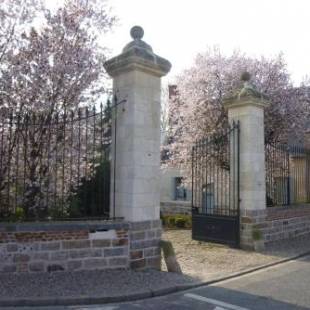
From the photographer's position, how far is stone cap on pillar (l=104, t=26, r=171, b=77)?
7.04 metres

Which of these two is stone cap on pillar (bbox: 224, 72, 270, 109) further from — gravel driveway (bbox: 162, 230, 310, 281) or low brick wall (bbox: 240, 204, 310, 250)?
gravel driveway (bbox: 162, 230, 310, 281)

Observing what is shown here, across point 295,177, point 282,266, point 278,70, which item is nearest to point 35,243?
point 282,266

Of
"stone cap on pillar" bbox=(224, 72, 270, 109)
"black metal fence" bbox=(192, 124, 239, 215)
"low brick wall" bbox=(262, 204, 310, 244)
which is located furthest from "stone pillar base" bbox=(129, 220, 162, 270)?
"stone cap on pillar" bbox=(224, 72, 270, 109)

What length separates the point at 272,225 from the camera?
10.6m

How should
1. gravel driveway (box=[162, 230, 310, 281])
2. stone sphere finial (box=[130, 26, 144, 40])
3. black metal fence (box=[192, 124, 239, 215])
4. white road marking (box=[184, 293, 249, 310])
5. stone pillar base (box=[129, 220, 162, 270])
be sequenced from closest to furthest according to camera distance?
1. white road marking (box=[184, 293, 249, 310])
2. stone pillar base (box=[129, 220, 162, 270])
3. stone sphere finial (box=[130, 26, 144, 40])
4. gravel driveway (box=[162, 230, 310, 281])
5. black metal fence (box=[192, 124, 239, 215])

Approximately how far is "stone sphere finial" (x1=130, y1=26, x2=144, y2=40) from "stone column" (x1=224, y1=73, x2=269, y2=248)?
3.71 m

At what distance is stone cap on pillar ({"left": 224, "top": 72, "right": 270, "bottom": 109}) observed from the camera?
10.1m

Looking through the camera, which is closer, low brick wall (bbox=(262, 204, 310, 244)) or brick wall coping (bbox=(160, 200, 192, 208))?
low brick wall (bbox=(262, 204, 310, 244))

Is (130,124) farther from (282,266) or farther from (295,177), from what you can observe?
(295,177)

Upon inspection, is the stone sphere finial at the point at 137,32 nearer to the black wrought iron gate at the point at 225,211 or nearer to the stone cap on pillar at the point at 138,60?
the stone cap on pillar at the point at 138,60

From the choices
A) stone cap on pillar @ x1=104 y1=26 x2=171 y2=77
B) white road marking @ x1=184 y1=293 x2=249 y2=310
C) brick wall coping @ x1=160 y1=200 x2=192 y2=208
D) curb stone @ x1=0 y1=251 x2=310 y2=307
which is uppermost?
stone cap on pillar @ x1=104 y1=26 x2=171 y2=77

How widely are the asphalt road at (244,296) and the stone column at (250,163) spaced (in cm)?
268

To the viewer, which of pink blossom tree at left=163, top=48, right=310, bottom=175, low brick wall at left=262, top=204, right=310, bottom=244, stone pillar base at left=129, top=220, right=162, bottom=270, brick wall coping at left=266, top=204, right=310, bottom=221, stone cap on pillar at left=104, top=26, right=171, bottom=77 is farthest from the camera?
pink blossom tree at left=163, top=48, right=310, bottom=175

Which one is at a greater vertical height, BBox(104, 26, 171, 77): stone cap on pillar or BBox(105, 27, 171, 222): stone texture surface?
BBox(104, 26, 171, 77): stone cap on pillar
